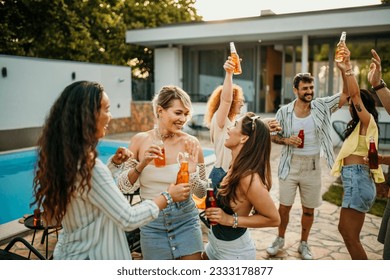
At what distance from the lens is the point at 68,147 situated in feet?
3.93

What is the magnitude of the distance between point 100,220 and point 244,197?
722 mm

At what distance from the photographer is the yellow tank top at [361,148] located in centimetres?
241

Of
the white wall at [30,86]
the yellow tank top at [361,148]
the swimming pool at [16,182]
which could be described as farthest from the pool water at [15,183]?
the yellow tank top at [361,148]

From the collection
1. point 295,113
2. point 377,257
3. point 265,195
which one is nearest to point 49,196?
point 265,195

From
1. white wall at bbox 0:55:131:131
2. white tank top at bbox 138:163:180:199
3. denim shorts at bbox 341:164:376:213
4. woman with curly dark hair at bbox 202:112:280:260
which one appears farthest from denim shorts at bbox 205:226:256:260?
white wall at bbox 0:55:131:131

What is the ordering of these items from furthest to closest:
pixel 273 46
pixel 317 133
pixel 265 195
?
pixel 273 46, pixel 317 133, pixel 265 195

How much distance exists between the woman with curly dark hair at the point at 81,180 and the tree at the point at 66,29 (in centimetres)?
295

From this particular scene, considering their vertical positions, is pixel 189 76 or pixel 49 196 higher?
pixel 189 76

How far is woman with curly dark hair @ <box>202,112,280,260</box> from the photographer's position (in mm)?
1614

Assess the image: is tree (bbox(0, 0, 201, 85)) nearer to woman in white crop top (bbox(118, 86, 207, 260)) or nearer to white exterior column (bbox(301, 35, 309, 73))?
woman in white crop top (bbox(118, 86, 207, 260))

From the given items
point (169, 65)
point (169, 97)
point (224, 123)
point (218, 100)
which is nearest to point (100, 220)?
point (169, 97)

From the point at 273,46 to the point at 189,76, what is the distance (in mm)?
3198

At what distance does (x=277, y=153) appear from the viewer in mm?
8305
